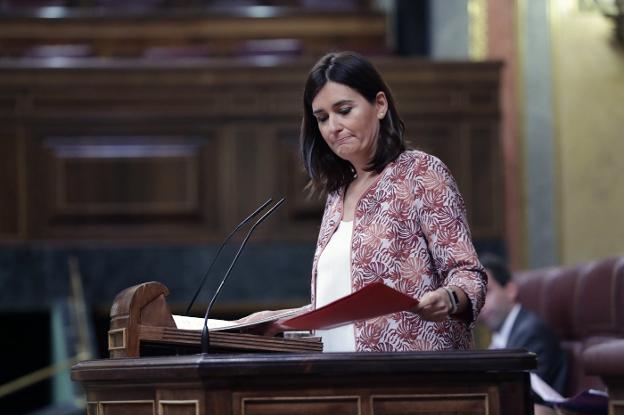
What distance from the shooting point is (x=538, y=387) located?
10.9ft

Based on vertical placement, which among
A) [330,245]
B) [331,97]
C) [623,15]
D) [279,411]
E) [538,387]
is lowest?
[538,387]

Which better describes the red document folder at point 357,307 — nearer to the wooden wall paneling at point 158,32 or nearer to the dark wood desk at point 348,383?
the dark wood desk at point 348,383

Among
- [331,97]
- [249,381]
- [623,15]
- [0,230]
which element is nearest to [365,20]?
[623,15]

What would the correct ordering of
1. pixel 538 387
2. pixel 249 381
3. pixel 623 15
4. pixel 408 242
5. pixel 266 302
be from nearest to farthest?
pixel 249 381 → pixel 408 242 → pixel 538 387 → pixel 266 302 → pixel 623 15

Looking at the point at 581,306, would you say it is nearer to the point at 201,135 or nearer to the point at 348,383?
the point at 201,135

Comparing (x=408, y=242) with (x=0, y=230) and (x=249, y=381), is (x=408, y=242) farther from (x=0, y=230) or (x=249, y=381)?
(x=0, y=230)

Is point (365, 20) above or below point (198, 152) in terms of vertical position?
above

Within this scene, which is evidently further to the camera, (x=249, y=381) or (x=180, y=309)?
(x=180, y=309)

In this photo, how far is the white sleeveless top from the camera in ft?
6.76

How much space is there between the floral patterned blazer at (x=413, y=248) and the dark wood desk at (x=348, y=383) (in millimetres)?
279

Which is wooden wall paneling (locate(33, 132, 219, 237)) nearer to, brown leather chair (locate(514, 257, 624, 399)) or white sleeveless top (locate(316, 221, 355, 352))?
brown leather chair (locate(514, 257, 624, 399))

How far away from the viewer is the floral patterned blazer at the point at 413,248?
2.00 meters

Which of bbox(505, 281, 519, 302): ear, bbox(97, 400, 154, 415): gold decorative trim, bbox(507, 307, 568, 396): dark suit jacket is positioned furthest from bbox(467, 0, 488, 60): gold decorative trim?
bbox(97, 400, 154, 415): gold decorative trim

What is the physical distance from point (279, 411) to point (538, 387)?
1803mm
